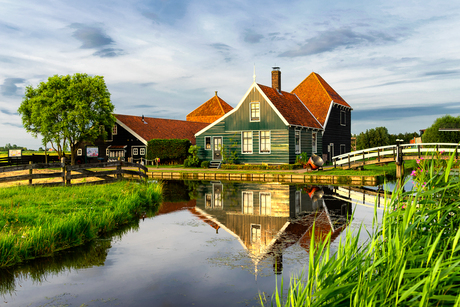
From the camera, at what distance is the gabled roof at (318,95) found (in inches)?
1433

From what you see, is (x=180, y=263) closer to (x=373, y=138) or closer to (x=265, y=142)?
(x=265, y=142)

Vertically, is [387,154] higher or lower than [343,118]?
lower

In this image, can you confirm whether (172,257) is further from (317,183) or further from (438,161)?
(317,183)

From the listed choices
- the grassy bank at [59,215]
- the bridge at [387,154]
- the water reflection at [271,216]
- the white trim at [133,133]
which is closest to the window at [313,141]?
the bridge at [387,154]

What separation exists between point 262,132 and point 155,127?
1987cm

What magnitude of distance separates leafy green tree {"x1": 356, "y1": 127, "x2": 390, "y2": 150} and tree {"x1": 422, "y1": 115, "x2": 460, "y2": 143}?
7991 millimetres

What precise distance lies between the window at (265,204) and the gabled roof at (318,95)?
21439mm

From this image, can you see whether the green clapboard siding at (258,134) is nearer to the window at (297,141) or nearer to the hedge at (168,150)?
the window at (297,141)

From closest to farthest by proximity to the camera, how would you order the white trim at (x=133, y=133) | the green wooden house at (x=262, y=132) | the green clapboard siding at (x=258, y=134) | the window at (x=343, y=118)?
the green clapboard siding at (x=258, y=134) → the green wooden house at (x=262, y=132) → the window at (x=343, y=118) → the white trim at (x=133, y=133)

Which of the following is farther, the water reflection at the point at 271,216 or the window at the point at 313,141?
the window at the point at 313,141

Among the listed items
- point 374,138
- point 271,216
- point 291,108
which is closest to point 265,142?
point 291,108

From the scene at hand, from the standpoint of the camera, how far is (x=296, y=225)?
33.4 feet

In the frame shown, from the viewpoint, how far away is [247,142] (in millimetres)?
31750

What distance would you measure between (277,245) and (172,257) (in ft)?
7.64
